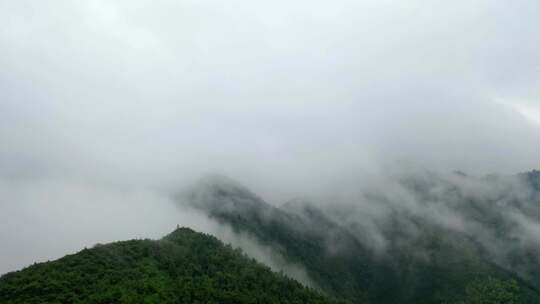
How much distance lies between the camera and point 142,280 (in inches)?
6171

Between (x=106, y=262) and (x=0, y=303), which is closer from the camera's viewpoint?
(x=0, y=303)

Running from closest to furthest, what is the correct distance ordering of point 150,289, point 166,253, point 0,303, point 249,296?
point 0,303
point 150,289
point 249,296
point 166,253

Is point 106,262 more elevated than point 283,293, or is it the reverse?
point 283,293

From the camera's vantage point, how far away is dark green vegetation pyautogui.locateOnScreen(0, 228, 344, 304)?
136 meters

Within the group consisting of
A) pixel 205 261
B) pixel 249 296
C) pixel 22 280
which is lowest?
pixel 22 280

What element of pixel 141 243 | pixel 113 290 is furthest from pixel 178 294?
pixel 141 243

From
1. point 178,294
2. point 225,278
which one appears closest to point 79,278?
point 178,294

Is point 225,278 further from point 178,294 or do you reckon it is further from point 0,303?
point 0,303

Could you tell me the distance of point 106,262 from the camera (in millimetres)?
161625

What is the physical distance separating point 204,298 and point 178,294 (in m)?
9.26

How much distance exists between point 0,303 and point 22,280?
13938 mm

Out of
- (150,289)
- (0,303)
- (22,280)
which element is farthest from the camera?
(150,289)

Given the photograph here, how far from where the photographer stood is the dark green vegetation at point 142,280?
13600 cm

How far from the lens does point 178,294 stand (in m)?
158
